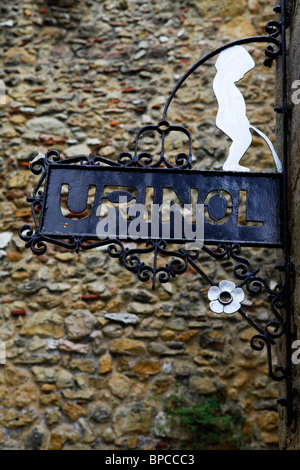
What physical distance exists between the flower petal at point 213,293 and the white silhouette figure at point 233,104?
1.43 ft

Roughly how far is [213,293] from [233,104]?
725 mm

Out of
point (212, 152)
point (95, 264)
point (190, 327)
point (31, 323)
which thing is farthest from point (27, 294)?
point (212, 152)

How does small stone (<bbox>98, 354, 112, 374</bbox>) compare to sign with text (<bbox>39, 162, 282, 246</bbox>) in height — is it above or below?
below

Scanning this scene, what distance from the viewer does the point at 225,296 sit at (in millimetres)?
1668

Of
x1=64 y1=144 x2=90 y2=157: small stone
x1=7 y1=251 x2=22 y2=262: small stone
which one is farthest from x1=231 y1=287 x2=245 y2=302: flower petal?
x1=64 y1=144 x2=90 y2=157: small stone

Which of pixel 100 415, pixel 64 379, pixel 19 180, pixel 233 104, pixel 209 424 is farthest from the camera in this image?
pixel 19 180

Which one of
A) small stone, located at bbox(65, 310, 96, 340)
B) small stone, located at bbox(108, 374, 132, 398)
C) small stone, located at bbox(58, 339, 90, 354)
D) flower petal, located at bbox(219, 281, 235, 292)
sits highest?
flower petal, located at bbox(219, 281, 235, 292)

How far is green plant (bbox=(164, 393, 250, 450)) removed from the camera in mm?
3246

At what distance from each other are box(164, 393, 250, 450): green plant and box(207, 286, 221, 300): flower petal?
186 cm

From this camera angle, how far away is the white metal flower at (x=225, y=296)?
5.38ft

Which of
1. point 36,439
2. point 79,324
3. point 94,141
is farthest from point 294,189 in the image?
point 94,141

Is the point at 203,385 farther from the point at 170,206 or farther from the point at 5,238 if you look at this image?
the point at 170,206

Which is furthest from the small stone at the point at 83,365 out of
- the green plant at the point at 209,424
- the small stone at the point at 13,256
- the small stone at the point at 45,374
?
the small stone at the point at 13,256

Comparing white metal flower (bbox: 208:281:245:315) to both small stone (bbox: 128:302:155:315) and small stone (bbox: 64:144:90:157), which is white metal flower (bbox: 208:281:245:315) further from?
small stone (bbox: 64:144:90:157)
